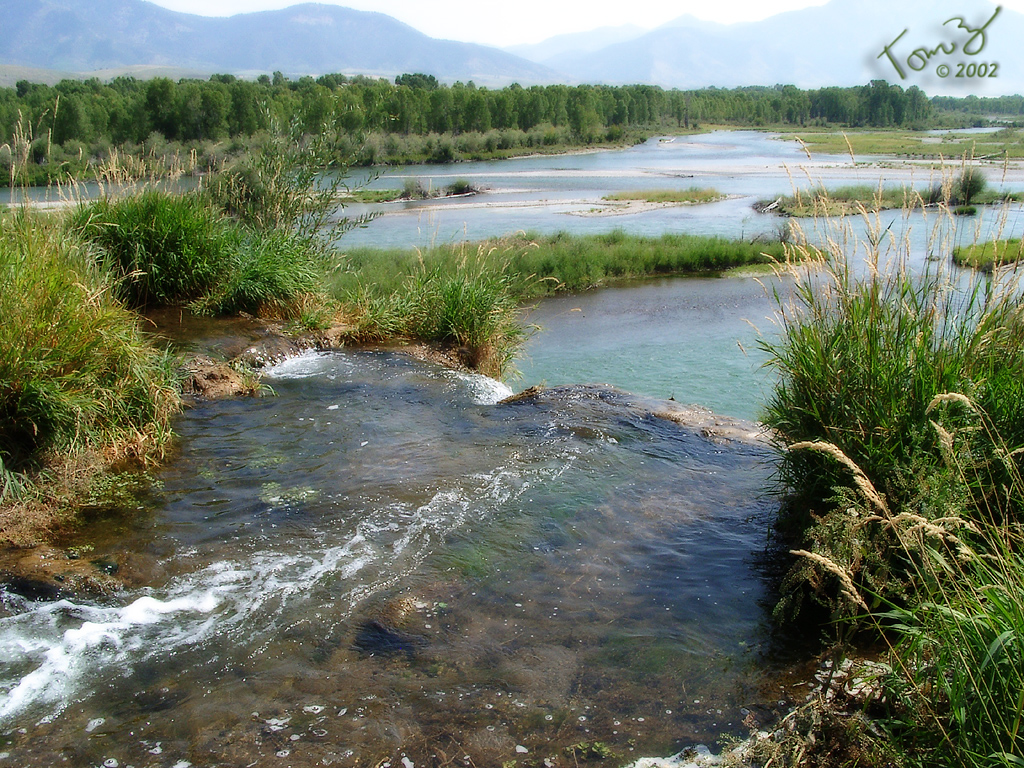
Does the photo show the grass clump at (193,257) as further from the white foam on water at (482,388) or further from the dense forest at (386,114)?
the white foam on water at (482,388)

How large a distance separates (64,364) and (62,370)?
0.15ft

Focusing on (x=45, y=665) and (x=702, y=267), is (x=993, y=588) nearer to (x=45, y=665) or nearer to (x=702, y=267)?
(x=45, y=665)

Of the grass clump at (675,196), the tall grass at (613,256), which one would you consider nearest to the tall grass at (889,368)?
the tall grass at (613,256)

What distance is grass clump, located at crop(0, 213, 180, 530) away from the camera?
205 inches

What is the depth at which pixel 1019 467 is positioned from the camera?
4355 mm

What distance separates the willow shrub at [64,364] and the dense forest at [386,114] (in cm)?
154

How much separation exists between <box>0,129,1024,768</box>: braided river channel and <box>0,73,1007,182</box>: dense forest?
12.8 feet

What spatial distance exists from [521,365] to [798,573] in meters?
11.9

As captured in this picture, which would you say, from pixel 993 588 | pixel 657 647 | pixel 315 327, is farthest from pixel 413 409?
pixel 993 588

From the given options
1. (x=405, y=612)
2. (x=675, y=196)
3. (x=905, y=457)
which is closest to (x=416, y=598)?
(x=405, y=612)

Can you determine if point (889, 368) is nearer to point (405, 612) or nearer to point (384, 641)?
point (405, 612)

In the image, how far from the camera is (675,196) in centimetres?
4384

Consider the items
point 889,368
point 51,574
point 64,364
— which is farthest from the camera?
point 64,364

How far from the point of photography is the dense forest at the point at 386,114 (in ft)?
64.0
